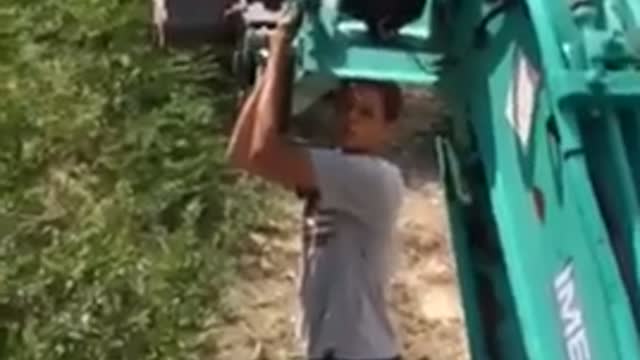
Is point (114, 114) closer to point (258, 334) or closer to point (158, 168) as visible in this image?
point (158, 168)

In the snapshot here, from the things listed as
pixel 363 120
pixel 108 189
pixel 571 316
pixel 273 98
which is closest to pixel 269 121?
pixel 273 98

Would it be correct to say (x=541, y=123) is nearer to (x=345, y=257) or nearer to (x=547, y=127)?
(x=547, y=127)

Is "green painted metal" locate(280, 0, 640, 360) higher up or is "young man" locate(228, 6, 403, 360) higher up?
"green painted metal" locate(280, 0, 640, 360)

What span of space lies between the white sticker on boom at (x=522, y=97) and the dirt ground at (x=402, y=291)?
2.09 m

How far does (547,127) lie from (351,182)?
5.58 ft

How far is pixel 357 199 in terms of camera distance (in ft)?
13.8

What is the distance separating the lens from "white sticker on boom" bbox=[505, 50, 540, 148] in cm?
252

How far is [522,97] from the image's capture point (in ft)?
8.42

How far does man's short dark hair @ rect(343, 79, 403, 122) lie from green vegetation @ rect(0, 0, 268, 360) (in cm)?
186

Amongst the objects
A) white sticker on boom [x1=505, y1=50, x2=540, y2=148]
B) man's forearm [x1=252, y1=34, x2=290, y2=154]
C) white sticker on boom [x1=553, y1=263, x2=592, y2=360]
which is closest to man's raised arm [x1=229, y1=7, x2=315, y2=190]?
man's forearm [x1=252, y1=34, x2=290, y2=154]

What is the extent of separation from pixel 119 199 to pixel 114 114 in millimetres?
510

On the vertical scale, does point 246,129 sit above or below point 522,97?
below

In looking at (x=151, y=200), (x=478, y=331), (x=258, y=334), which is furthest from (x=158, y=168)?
(x=478, y=331)

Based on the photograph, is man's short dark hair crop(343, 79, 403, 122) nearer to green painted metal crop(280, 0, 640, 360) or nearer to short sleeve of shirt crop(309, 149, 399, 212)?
green painted metal crop(280, 0, 640, 360)
